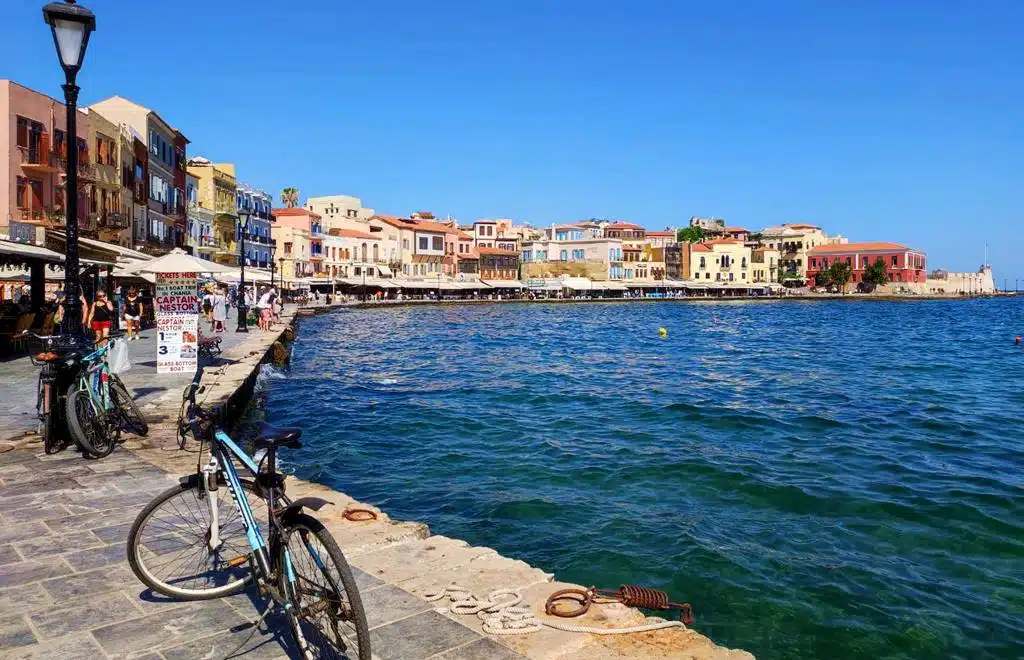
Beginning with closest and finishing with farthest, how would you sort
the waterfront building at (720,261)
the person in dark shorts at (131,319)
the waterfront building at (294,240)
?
the person in dark shorts at (131,319), the waterfront building at (294,240), the waterfront building at (720,261)

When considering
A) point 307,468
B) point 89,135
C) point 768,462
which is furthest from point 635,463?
point 89,135

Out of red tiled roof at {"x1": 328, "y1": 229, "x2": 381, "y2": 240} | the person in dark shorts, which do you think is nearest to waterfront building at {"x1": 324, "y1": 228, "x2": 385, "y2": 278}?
red tiled roof at {"x1": 328, "y1": 229, "x2": 381, "y2": 240}

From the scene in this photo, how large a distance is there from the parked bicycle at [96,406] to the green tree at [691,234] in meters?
154

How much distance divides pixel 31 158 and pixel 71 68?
3231 cm

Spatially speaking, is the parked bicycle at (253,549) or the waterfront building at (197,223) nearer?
the parked bicycle at (253,549)

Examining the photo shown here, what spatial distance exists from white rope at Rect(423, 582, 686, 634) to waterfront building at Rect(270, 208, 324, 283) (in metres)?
83.6

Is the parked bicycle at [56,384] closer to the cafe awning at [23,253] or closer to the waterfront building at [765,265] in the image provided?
the cafe awning at [23,253]

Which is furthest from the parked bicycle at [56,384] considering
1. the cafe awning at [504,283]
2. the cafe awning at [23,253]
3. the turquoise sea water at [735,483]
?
the cafe awning at [504,283]

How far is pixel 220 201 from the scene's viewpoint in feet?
242

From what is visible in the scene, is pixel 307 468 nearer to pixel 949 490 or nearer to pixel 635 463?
pixel 635 463

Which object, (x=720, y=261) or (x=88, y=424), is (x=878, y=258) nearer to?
(x=720, y=261)

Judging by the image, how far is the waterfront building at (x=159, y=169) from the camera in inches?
1970

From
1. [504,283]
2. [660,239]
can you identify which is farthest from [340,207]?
[660,239]

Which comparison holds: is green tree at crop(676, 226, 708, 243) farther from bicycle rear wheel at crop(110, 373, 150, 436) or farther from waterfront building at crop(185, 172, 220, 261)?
bicycle rear wheel at crop(110, 373, 150, 436)
